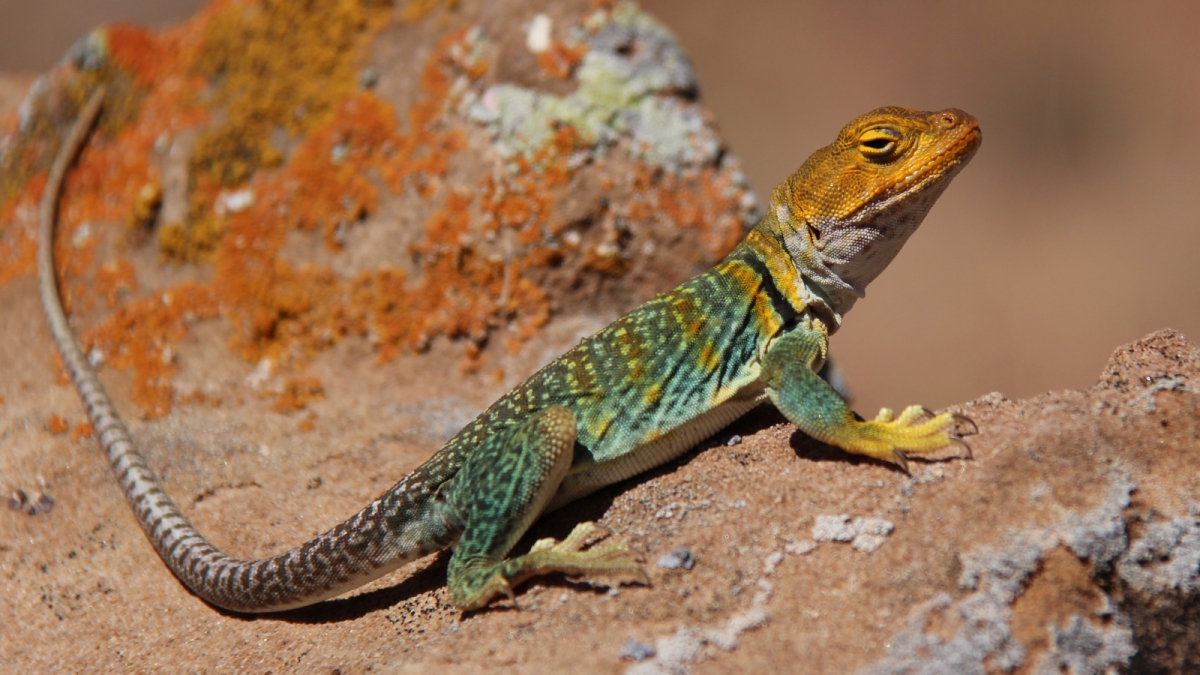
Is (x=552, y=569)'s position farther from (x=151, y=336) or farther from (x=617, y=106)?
(x=151, y=336)

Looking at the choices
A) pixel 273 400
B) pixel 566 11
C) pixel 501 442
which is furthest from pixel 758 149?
pixel 501 442

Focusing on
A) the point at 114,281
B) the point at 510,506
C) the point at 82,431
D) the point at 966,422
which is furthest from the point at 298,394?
the point at 966,422

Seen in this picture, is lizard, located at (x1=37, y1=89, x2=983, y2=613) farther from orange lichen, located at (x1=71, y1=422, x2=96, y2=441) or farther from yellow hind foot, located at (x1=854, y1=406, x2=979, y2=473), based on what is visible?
orange lichen, located at (x1=71, y1=422, x2=96, y2=441)

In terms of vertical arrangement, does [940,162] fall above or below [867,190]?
above

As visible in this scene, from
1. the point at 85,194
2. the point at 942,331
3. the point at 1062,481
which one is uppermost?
the point at 1062,481

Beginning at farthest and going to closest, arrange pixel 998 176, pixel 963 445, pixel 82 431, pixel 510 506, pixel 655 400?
pixel 998 176 < pixel 82 431 < pixel 655 400 < pixel 510 506 < pixel 963 445

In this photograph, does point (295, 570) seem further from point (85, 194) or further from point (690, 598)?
point (85, 194)

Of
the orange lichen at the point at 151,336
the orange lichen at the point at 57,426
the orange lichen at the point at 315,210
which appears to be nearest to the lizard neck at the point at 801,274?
the orange lichen at the point at 315,210
